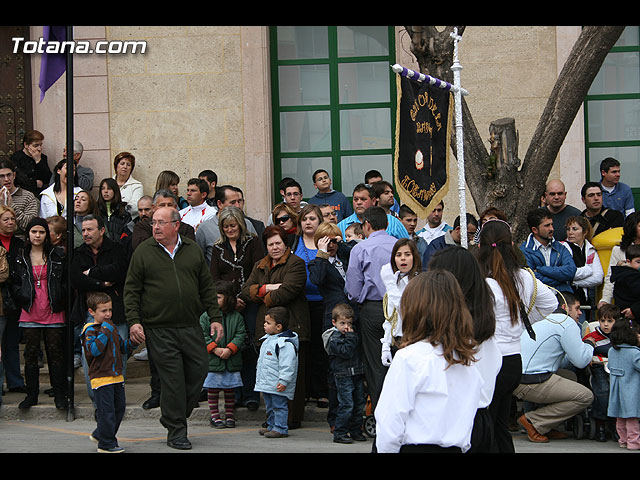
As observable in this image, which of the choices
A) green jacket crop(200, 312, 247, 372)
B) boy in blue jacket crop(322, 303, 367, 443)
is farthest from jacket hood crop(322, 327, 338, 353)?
green jacket crop(200, 312, 247, 372)

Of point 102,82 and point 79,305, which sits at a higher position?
point 102,82

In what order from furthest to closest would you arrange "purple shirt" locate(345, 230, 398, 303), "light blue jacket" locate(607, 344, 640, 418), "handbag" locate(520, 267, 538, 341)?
"purple shirt" locate(345, 230, 398, 303) < "light blue jacket" locate(607, 344, 640, 418) < "handbag" locate(520, 267, 538, 341)

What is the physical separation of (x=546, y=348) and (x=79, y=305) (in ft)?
15.0

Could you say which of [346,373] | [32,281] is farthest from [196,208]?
[346,373]

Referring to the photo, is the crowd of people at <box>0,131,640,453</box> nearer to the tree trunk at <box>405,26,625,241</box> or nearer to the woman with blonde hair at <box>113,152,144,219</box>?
the tree trunk at <box>405,26,625,241</box>

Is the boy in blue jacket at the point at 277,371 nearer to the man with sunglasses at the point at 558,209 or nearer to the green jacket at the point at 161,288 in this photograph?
the green jacket at the point at 161,288

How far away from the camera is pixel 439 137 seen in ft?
26.6

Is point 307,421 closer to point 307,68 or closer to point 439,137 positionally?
point 439,137

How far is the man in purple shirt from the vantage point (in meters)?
8.24

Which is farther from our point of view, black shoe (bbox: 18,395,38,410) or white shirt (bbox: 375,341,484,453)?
black shoe (bbox: 18,395,38,410)

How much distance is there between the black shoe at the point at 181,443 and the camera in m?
7.83

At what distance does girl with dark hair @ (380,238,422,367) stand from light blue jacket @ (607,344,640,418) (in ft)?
6.49

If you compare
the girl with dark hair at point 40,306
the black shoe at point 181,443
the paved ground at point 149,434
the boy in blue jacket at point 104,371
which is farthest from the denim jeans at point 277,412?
the girl with dark hair at point 40,306
